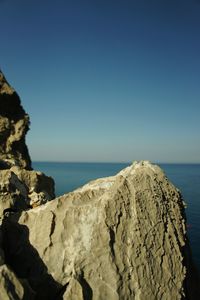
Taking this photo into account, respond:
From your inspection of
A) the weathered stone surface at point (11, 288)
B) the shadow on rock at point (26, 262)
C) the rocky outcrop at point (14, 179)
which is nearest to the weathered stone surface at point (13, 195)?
the rocky outcrop at point (14, 179)

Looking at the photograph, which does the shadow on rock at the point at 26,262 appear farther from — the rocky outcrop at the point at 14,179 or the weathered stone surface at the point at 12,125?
the weathered stone surface at the point at 12,125

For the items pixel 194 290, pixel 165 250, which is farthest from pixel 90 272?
pixel 194 290

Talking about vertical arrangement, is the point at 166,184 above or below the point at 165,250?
above

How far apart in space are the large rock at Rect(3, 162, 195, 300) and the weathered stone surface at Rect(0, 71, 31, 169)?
27113 millimetres

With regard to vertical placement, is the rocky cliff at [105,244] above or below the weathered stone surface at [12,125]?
below

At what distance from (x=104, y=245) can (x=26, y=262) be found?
2088 millimetres

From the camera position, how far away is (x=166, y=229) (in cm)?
932

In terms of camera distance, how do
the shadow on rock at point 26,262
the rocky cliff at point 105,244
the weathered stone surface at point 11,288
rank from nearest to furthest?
the weathered stone surface at point 11,288 < the shadow on rock at point 26,262 < the rocky cliff at point 105,244

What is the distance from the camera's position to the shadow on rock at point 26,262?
778 cm

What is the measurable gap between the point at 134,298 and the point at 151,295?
49 centimetres

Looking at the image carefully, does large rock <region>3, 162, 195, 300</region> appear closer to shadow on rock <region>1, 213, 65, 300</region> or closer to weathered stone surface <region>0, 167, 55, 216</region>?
shadow on rock <region>1, 213, 65, 300</region>

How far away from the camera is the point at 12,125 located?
3834 cm

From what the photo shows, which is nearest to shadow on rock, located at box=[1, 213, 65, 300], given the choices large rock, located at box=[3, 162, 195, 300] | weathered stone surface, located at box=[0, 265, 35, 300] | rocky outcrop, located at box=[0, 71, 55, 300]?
large rock, located at box=[3, 162, 195, 300]

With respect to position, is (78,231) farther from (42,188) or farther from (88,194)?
(42,188)
